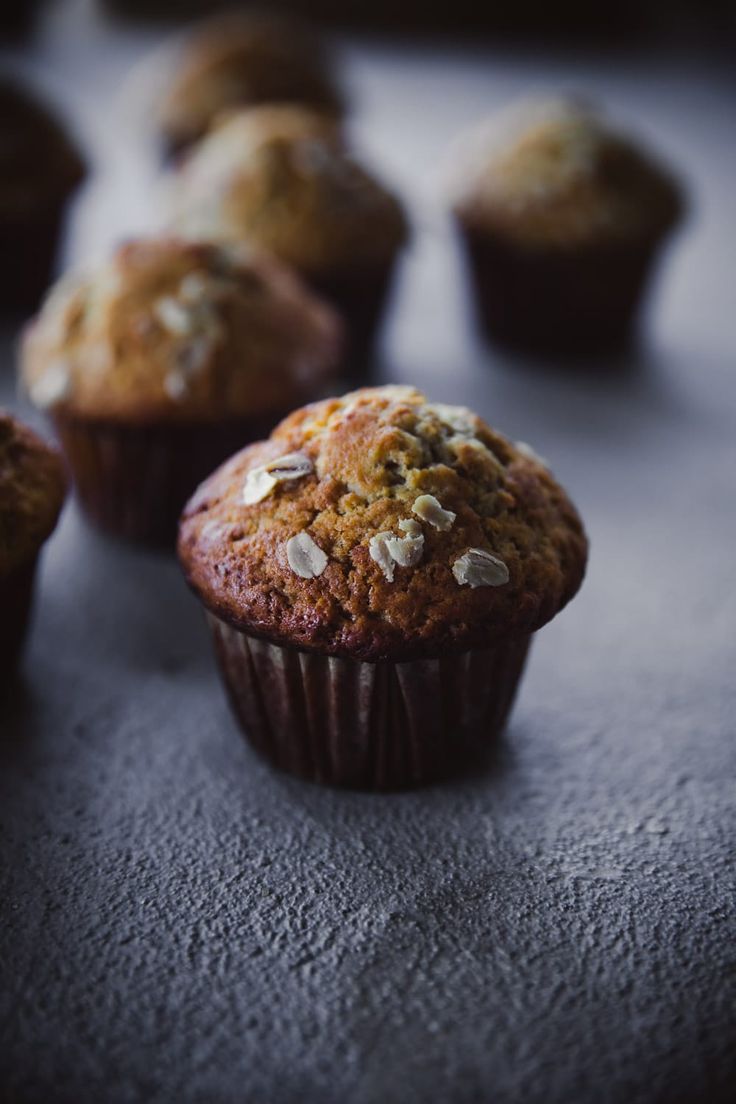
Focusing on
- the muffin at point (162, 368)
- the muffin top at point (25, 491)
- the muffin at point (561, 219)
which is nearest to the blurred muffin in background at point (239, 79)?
the muffin at point (561, 219)

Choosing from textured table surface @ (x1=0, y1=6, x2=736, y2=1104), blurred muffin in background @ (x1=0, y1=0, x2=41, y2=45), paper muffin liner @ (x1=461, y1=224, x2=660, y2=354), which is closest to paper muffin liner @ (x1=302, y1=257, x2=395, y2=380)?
paper muffin liner @ (x1=461, y1=224, x2=660, y2=354)

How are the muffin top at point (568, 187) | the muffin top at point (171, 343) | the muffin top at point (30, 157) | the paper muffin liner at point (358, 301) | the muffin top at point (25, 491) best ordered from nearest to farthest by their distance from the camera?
the muffin top at point (25, 491)
the muffin top at point (171, 343)
the paper muffin liner at point (358, 301)
the muffin top at point (568, 187)
the muffin top at point (30, 157)

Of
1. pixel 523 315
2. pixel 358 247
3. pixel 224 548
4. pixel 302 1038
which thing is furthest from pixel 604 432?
pixel 302 1038

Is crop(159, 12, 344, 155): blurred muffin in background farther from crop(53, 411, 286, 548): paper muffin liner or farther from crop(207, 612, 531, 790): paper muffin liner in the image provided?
crop(207, 612, 531, 790): paper muffin liner

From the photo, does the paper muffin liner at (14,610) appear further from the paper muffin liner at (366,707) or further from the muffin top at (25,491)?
the paper muffin liner at (366,707)

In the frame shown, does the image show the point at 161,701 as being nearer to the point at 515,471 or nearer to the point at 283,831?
the point at 283,831

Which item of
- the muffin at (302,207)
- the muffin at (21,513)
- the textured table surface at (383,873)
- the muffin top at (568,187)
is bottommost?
the textured table surface at (383,873)

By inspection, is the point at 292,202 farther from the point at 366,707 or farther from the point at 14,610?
the point at 366,707
